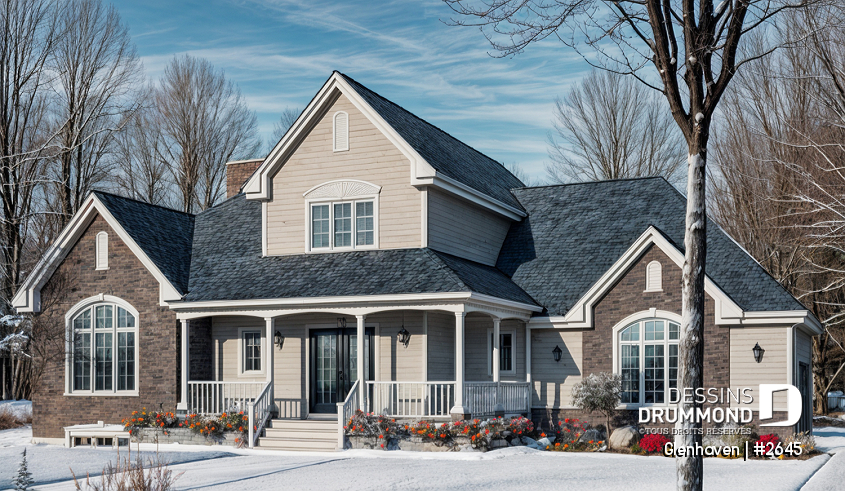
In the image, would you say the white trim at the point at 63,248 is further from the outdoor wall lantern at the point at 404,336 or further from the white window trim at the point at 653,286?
the white window trim at the point at 653,286

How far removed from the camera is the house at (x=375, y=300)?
18.6 metres

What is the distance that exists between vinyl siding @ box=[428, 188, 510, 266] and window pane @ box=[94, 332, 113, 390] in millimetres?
8438

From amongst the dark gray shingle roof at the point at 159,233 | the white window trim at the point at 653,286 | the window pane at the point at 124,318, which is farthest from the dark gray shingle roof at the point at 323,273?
the white window trim at the point at 653,286

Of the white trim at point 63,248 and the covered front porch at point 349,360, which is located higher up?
the white trim at point 63,248

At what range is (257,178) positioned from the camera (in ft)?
70.7

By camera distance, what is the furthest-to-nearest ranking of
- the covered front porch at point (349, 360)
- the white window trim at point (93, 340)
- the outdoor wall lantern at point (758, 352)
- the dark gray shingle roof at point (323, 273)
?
the white window trim at point (93, 340) → the covered front porch at point (349, 360) → the dark gray shingle roof at point (323, 273) → the outdoor wall lantern at point (758, 352)

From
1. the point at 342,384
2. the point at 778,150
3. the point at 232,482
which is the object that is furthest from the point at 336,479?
the point at 778,150

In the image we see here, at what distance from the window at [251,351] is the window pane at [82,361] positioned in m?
3.93

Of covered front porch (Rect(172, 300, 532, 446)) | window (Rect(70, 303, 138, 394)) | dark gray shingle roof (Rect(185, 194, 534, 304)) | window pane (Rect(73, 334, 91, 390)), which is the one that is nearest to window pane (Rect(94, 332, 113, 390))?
window (Rect(70, 303, 138, 394))

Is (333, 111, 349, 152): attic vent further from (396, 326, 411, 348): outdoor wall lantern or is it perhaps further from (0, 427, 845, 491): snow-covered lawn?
(0, 427, 845, 491): snow-covered lawn

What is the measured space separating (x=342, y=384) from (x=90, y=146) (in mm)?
19740

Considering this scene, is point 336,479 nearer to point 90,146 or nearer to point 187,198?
point 90,146

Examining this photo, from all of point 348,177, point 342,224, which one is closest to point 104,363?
point 342,224

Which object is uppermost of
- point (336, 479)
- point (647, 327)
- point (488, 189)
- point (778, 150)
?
point (778, 150)
